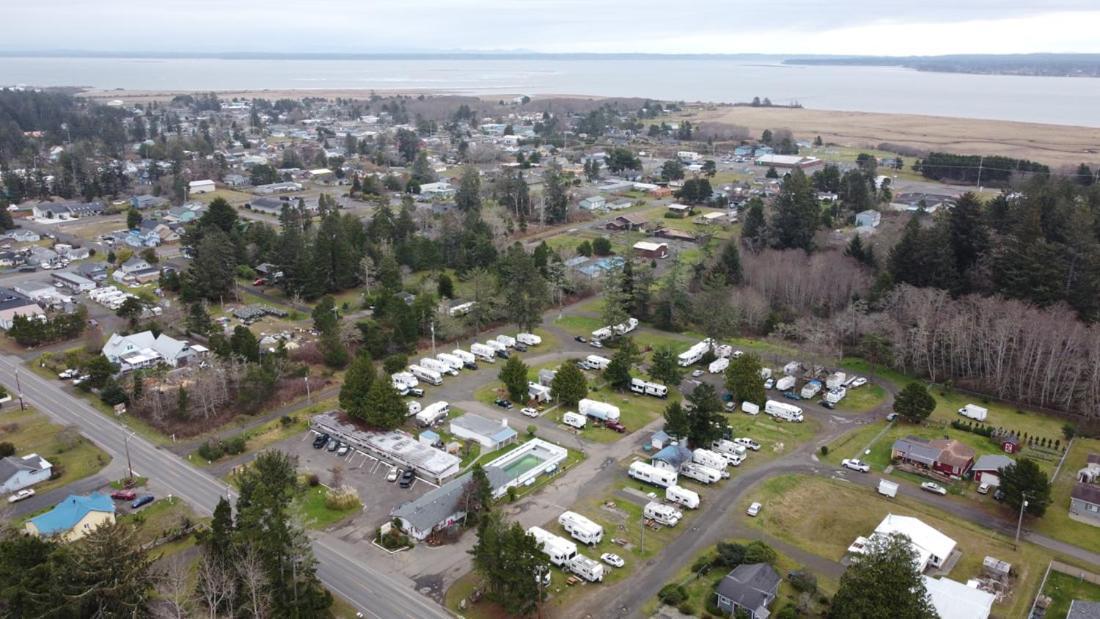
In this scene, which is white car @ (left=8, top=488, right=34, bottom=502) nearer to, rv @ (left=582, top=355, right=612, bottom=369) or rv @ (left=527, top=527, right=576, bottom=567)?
rv @ (left=527, top=527, right=576, bottom=567)

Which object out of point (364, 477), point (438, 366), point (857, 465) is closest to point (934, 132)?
point (857, 465)

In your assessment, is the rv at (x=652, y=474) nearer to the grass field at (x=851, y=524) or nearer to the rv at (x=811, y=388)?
the grass field at (x=851, y=524)

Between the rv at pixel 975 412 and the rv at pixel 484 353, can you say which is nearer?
the rv at pixel 975 412

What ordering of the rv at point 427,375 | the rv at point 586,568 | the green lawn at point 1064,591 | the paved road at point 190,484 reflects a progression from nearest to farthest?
the green lawn at point 1064,591
the paved road at point 190,484
the rv at point 586,568
the rv at point 427,375

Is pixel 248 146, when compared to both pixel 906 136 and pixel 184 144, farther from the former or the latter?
pixel 906 136

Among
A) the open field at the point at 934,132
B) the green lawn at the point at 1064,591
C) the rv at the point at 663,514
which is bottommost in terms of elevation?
the green lawn at the point at 1064,591

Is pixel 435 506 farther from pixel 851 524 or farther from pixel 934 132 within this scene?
pixel 934 132

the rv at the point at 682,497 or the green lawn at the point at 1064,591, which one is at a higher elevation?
the rv at the point at 682,497

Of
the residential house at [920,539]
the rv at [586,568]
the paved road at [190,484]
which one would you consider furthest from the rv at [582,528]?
the residential house at [920,539]

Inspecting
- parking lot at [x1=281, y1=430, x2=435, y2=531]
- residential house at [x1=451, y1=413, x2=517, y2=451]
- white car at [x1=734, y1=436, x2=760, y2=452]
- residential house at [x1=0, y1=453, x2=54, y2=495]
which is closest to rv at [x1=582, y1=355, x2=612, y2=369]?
residential house at [x1=451, y1=413, x2=517, y2=451]

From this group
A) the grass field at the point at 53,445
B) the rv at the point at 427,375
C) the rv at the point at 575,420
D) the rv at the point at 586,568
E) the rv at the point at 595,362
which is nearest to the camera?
the rv at the point at 586,568
